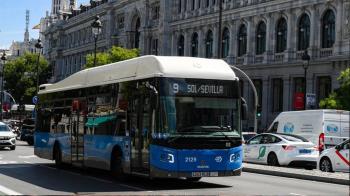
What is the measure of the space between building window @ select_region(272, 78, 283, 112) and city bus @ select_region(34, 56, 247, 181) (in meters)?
36.1

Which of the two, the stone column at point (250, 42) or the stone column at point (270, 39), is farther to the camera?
the stone column at point (250, 42)

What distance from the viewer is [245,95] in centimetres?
5675

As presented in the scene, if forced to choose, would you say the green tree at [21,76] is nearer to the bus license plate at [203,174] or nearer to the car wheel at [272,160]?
the car wheel at [272,160]

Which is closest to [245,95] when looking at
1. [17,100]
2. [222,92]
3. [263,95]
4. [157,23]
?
[263,95]

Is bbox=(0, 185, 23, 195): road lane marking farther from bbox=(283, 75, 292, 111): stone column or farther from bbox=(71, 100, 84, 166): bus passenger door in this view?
bbox=(283, 75, 292, 111): stone column

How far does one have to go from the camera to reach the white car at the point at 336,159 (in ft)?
72.4

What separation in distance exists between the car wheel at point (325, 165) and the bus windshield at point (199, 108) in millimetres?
8299

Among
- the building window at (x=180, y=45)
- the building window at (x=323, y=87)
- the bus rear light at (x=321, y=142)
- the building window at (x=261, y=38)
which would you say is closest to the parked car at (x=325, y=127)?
the bus rear light at (x=321, y=142)

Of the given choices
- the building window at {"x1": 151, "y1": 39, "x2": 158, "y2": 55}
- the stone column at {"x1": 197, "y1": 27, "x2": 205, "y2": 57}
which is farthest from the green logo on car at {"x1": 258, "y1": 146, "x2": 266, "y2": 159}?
the building window at {"x1": 151, "y1": 39, "x2": 158, "y2": 55}

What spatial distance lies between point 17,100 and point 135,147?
294 ft

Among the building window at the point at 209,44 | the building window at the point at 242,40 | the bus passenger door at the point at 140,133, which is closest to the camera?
the bus passenger door at the point at 140,133

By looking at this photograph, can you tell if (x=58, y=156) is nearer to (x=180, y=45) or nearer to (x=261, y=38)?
(x=261, y=38)

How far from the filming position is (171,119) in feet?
48.9

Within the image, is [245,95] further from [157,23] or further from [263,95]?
[157,23]
